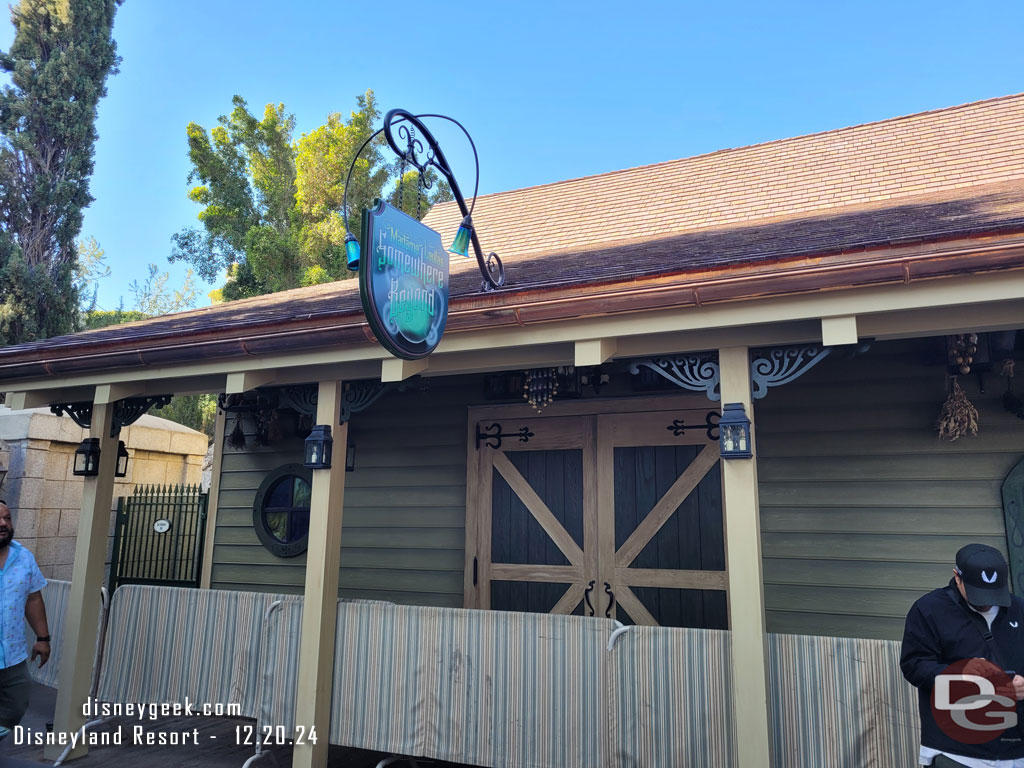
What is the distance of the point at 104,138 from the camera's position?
18.2 metres

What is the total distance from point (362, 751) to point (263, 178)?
77.1 ft

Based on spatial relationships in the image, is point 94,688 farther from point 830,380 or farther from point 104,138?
point 104,138

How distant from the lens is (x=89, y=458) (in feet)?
17.3

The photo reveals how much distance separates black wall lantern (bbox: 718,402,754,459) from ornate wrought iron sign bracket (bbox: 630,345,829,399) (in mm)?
148

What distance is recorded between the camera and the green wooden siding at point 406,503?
5.90 meters

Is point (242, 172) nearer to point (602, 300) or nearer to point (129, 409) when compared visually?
point (129, 409)

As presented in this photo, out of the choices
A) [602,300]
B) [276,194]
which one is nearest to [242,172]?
[276,194]

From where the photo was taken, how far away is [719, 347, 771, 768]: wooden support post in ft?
10.5

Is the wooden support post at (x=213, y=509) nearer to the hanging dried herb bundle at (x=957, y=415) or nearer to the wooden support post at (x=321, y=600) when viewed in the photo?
the wooden support post at (x=321, y=600)

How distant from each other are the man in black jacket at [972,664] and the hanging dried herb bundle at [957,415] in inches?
78.7

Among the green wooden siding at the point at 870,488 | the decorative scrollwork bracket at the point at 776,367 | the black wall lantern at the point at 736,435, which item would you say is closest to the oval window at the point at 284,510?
the green wooden siding at the point at 870,488

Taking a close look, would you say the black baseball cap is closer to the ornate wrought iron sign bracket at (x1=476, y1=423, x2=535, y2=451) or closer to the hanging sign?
the hanging sign

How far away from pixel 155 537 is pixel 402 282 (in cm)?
841

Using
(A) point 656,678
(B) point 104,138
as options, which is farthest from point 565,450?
(B) point 104,138
